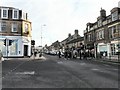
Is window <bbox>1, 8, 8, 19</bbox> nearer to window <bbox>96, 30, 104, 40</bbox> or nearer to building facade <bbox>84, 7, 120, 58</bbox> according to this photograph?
building facade <bbox>84, 7, 120, 58</bbox>

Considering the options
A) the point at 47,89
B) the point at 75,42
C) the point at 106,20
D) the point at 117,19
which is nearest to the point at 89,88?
the point at 47,89

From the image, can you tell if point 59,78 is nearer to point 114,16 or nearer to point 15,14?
point 114,16

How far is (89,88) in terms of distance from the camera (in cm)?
1098

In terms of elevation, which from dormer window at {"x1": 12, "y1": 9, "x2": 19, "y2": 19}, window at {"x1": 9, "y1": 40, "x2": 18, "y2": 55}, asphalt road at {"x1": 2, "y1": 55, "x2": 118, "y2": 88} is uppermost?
dormer window at {"x1": 12, "y1": 9, "x2": 19, "y2": 19}

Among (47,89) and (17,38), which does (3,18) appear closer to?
(17,38)

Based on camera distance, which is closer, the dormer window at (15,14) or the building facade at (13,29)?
the building facade at (13,29)

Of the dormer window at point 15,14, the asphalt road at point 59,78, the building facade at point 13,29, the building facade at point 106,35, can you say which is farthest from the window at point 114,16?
the asphalt road at point 59,78

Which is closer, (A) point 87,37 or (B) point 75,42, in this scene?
(A) point 87,37

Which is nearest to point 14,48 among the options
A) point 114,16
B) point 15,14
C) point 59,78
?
point 15,14

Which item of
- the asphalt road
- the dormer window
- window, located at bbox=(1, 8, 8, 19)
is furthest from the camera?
the dormer window

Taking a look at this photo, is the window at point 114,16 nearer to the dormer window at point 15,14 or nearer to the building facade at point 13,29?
the building facade at point 13,29

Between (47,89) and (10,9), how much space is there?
151ft

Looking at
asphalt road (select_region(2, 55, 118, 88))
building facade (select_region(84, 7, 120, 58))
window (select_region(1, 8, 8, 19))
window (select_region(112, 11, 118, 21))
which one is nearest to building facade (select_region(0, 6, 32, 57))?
window (select_region(1, 8, 8, 19))

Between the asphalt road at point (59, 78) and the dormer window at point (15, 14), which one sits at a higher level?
the dormer window at point (15, 14)
